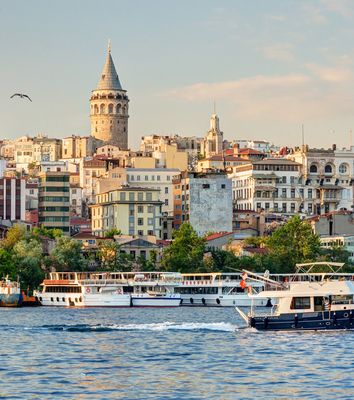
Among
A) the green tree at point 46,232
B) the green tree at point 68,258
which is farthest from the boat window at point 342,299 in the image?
the green tree at point 46,232

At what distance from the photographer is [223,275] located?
151625mm

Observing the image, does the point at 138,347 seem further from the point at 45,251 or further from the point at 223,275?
the point at 45,251

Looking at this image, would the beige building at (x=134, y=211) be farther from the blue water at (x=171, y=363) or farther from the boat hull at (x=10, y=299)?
the blue water at (x=171, y=363)

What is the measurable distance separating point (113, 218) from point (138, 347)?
124503 millimetres

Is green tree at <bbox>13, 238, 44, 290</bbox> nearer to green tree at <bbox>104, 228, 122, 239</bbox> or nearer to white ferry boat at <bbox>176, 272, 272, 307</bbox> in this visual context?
white ferry boat at <bbox>176, 272, 272, 307</bbox>

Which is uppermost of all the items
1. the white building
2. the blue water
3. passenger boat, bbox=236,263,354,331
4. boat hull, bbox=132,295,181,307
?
the white building

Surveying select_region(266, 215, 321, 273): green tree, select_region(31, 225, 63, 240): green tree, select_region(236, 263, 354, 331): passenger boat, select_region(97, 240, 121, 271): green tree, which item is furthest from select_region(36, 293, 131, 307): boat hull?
select_region(236, 263, 354, 331): passenger boat

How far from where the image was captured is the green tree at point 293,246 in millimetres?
165625

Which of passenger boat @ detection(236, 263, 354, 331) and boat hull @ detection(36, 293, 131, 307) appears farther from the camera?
boat hull @ detection(36, 293, 131, 307)

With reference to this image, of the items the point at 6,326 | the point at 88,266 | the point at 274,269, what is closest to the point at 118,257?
the point at 88,266

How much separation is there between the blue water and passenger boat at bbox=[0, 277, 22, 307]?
137ft

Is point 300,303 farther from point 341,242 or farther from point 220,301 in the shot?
point 341,242

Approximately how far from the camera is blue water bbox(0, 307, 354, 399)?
56969 mm

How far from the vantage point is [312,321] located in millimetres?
79375
